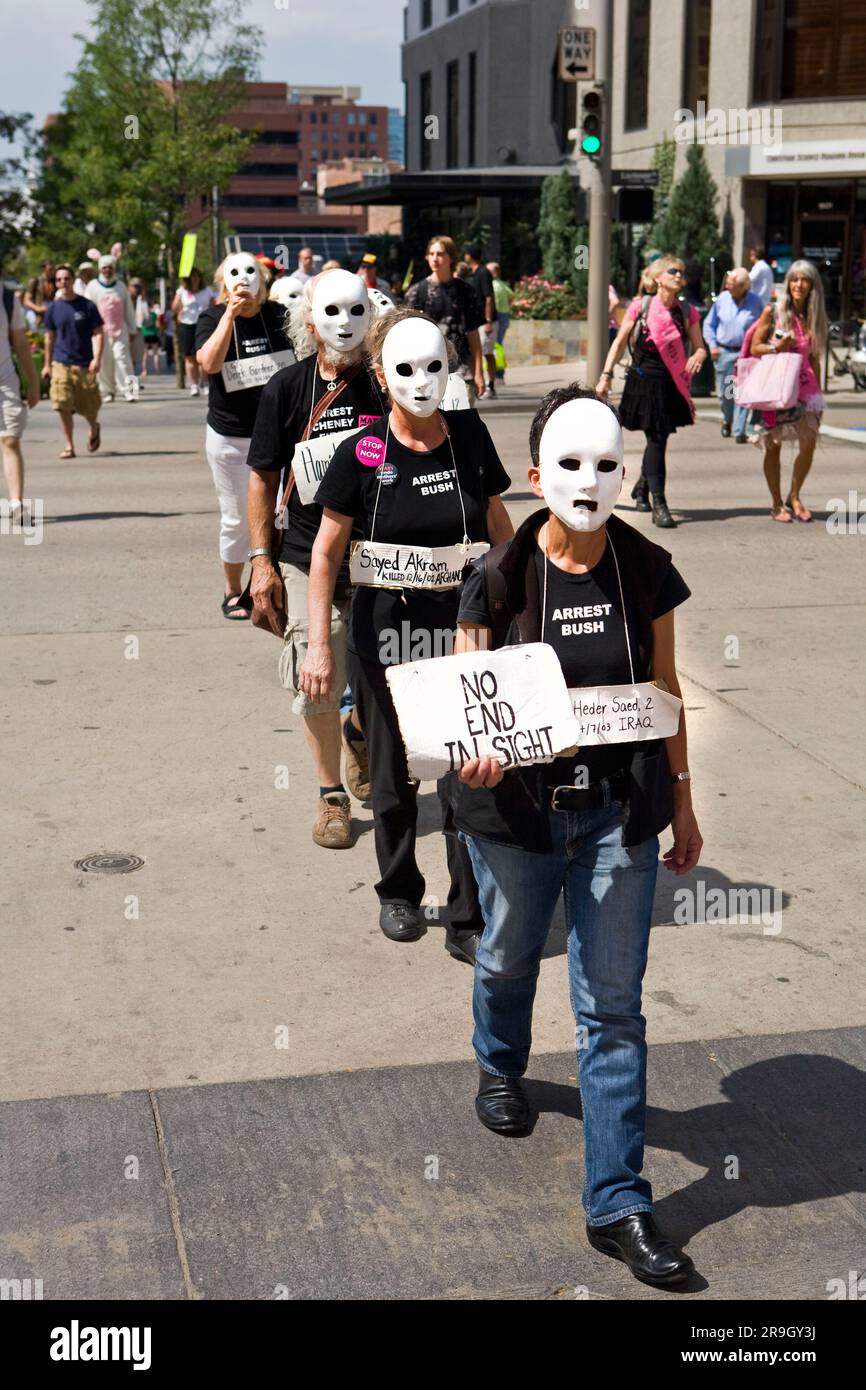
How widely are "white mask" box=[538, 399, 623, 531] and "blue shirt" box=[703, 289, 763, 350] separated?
48.8ft

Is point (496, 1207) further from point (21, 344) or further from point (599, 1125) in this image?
point (21, 344)

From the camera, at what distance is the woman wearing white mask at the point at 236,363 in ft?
26.0

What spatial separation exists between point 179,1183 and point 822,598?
23.2ft

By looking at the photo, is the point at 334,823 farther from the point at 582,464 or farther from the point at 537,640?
the point at 582,464

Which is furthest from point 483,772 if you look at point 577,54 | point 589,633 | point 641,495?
point 577,54

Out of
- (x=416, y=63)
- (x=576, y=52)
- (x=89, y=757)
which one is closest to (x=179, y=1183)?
(x=89, y=757)

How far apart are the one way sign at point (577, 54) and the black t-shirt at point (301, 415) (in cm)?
1160

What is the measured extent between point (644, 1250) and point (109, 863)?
2.83 metres

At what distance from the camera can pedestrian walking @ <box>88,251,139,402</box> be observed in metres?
22.6

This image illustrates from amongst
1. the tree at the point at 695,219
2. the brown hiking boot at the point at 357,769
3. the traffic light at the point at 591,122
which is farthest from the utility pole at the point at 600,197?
the tree at the point at 695,219

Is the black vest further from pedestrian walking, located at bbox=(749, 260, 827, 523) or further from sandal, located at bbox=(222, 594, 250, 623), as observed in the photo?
pedestrian walking, located at bbox=(749, 260, 827, 523)

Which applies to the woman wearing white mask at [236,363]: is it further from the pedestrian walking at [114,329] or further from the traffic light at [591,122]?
the pedestrian walking at [114,329]

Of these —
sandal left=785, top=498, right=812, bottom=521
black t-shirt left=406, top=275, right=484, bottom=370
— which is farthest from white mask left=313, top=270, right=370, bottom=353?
black t-shirt left=406, top=275, right=484, bottom=370

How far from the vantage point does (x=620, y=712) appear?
3.42 metres
